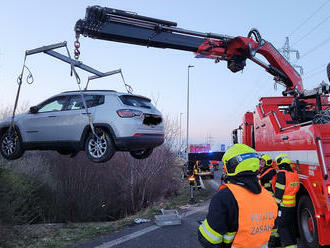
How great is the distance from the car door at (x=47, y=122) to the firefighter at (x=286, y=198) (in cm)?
455

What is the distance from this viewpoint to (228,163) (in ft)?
8.96

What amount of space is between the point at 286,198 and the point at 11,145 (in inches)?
208

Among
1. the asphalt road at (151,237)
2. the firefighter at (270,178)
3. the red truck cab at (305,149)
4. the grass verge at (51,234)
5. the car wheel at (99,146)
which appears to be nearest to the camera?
the car wheel at (99,146)

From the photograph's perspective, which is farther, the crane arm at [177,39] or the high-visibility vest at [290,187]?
the high-visibility vest at [290,187]

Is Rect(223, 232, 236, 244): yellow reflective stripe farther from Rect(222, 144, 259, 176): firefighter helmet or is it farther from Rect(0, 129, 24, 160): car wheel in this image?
Rect(0, 129, 24, 160): car wheel

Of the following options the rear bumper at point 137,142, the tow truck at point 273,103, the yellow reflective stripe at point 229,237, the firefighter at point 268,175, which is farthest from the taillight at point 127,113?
the firefighter at point 268,175

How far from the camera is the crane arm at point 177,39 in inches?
157

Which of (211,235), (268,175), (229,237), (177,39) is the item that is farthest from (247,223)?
(268,175)

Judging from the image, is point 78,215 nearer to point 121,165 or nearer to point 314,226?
point 121,165

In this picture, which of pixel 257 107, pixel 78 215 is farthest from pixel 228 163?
pixel 78 215

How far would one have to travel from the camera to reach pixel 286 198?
6391 millimetres

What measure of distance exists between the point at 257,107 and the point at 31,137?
22.1ft

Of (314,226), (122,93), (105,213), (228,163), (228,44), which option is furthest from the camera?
(105,213)

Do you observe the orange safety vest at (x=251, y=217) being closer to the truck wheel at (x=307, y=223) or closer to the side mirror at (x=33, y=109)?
the side mirror at (x=33, y=109)
